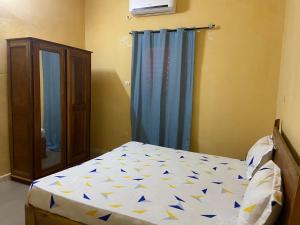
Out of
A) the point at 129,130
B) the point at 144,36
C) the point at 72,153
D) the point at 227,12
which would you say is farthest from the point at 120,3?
the point at 72,153

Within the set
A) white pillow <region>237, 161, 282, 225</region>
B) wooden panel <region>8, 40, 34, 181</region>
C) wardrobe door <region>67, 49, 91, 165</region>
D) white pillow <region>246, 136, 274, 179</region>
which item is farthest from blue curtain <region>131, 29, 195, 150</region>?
white pillow <region>237, 161, 282, 225</region>

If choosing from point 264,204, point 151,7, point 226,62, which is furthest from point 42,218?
point 151,7

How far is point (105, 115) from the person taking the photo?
4.10 meters

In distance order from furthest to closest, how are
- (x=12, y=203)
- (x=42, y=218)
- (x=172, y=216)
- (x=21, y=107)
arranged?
(x=21, y=107), (x=12, y=203), (x=42, y=218), (x=172, y=216)

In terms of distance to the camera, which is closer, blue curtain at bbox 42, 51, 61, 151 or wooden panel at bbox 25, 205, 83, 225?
wooden panel at bbox 25, 205, 83, 225

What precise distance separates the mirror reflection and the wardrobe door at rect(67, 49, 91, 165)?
0.17 m

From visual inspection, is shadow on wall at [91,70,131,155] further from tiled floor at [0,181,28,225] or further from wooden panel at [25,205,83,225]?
wooden panel at [25,205,83,225]

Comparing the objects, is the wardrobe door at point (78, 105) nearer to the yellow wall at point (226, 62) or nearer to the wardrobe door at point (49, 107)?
the wardrobe door at point (49, 107)

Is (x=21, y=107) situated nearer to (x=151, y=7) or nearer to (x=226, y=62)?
(x=151, y=7)

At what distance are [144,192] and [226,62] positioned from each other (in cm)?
225

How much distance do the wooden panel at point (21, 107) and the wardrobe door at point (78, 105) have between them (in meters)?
0.57

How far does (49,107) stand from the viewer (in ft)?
9.92

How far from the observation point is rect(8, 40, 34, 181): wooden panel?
2.74 m

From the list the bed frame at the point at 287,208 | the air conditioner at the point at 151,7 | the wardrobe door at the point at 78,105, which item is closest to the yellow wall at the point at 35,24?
the wardrobe door at the point at 78,105
